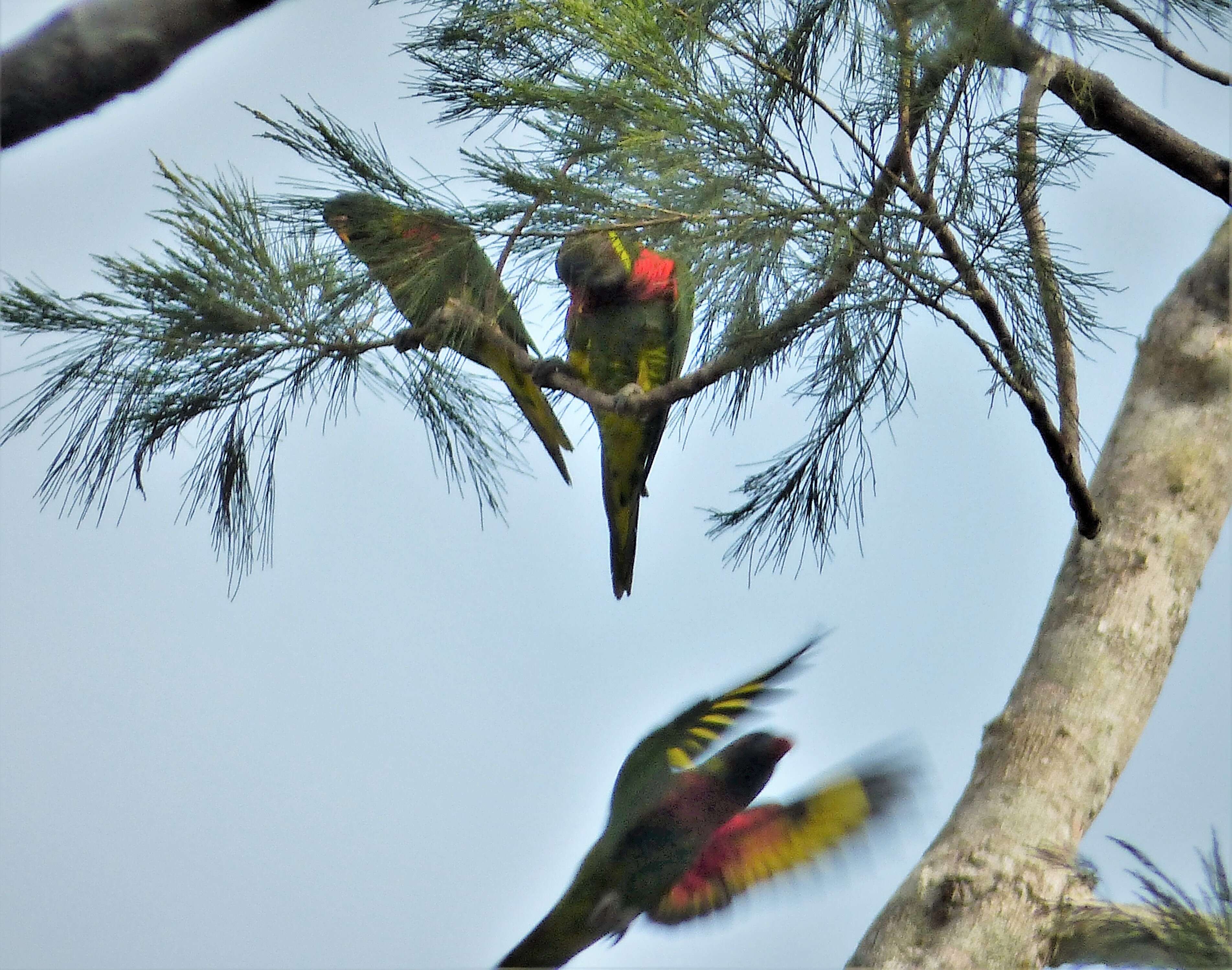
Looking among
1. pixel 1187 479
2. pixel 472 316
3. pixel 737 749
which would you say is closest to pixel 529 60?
pixel 472 316

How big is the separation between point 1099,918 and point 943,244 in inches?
26.0

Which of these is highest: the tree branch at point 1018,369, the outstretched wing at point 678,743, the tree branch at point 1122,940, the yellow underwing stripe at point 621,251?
the yellow underwing stripe at point 621,251

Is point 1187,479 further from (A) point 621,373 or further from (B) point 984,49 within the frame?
(A) point 621,373

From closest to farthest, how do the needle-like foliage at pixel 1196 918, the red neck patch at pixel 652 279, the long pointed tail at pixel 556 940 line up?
the needle-like foliage at pixel 1196 918 → the long pointed tail at pixel 556 940 → the red neck patch at pixel 652 279

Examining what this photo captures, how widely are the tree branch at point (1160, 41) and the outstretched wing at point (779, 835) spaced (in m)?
0.77

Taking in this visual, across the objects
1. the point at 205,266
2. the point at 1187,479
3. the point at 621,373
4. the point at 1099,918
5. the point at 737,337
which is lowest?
the point at 1099,918

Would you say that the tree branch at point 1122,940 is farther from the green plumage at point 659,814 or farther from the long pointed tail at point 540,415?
the long pointed tail at point 540,415

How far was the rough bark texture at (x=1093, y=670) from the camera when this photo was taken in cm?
105

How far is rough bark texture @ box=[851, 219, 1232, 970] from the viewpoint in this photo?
3.46ft

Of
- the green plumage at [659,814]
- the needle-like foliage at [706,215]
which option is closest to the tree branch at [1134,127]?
the needle-like foliage at [706,215]

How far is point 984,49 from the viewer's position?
86cm

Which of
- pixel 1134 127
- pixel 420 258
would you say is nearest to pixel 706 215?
pixel 420 258

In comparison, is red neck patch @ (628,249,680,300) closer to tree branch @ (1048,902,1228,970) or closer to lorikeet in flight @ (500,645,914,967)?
lorikeet in flight @ (500,645,914,967)

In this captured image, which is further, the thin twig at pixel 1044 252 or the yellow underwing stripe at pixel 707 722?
the yellow underwing stripe at pixel 707 722
